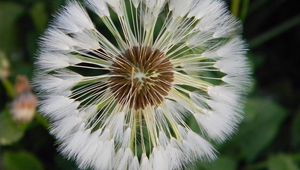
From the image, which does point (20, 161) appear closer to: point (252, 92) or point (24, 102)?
point (24, 102)

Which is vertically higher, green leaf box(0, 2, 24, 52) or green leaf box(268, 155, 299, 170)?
green leaf box(0, 2, 24, 52)

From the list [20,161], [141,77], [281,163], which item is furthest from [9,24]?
[281,163]

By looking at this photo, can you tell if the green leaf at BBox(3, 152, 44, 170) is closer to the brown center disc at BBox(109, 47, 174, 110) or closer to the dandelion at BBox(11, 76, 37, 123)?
the dandelion at BBox(11, 76, 37, 123)

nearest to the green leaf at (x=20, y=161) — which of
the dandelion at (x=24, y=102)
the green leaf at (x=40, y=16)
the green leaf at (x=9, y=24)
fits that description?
the dandelion at (x=24, y=102)

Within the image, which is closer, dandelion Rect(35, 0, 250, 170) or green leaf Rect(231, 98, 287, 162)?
dandelion Rect(35, 0, 250, 170)

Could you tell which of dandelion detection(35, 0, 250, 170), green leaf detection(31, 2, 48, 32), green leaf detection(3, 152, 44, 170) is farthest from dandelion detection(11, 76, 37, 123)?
Result: green leaf detection(31, 2, 48, 32)

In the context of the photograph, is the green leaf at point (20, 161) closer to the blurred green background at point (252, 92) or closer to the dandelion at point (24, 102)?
the blurred green background at point (252, 92)

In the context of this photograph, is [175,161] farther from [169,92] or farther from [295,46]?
[295,46]

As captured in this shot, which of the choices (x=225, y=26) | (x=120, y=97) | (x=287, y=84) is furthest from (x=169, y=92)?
(x=287, y=84)
